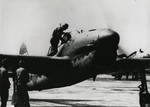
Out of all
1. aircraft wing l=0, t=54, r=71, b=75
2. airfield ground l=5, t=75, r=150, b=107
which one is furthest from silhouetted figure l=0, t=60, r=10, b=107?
airfield ground l=5, t=75, r=150, b=107

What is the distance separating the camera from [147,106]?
15.9 metres

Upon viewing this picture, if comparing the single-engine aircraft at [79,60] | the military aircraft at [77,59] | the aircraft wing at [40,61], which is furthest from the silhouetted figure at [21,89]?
the aircraft wing at [40,61]

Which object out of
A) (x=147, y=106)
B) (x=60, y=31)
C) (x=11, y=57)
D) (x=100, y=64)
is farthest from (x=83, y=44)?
(x=147, y=106)

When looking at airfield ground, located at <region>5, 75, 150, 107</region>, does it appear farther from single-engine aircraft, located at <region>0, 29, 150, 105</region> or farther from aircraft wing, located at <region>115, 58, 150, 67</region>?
aircraft wing, located at <region>115, 58, 150, 67</region>

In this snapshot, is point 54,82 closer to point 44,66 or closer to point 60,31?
point 44,66

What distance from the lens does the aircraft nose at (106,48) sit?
539 inches

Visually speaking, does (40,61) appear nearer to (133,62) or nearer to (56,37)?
(56,37)

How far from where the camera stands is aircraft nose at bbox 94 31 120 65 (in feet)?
44.9

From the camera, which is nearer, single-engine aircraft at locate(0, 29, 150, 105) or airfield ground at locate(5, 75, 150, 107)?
single-engine aircraft at locate(0, 29, 150, 105)

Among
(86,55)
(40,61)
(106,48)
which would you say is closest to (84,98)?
(40,61)

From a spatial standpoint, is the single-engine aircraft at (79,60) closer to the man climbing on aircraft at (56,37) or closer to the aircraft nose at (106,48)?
the aircraft nose at (106,48)

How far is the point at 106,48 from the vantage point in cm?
1375

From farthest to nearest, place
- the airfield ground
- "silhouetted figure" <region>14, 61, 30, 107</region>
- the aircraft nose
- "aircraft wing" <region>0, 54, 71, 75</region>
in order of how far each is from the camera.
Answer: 1. the airfield ground
2. "aircraft wing" <region>0, 54, 71, 75</region>
3. the aircraft nose
4. "silhouetted figure" <region>14, 61, 30, 107</region>

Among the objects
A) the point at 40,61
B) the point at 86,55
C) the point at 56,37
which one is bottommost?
the point at 40,61
